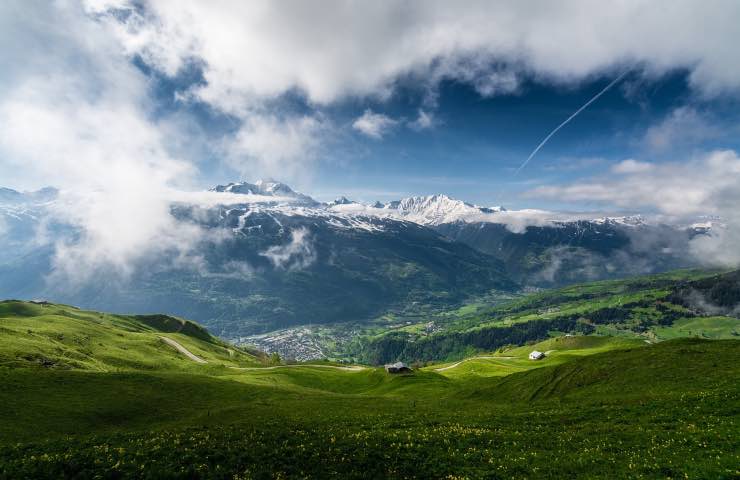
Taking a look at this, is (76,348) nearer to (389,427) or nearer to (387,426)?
(387,426)

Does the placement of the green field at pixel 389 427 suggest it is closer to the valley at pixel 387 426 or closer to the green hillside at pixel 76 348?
the valley at pixel 387 426

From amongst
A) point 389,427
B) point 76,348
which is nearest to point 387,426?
point 389,427

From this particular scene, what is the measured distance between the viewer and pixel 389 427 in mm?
37312

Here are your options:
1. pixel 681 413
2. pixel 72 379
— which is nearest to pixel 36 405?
pixel 72 379

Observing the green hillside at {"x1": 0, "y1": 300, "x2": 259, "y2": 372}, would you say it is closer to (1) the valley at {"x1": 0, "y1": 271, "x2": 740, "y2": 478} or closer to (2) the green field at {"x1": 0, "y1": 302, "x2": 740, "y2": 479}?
(1) the valley at {"x1": 0, "y1": 271, "x2": 740, "y2": 478}

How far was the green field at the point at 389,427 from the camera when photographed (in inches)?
985

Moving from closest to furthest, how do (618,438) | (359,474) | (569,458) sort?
(359,474) → (569,458) → (618,438)

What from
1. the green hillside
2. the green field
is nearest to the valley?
the green field

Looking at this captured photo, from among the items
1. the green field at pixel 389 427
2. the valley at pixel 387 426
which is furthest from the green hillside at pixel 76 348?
the green field at pixel 389 427

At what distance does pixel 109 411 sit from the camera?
51500mm

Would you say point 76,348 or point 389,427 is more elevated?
point 76,348

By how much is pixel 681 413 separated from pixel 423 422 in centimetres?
2345

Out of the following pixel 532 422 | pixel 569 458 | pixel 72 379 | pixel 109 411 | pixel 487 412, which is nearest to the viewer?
pixel 569 458

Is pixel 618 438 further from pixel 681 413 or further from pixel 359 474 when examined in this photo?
pixel 359 474
